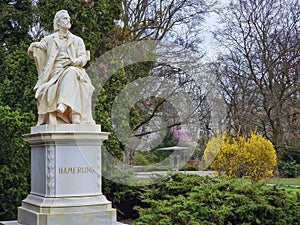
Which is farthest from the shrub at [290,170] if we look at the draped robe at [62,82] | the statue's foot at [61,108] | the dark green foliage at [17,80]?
the statue's foot at [61,108]

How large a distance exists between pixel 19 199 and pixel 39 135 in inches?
111

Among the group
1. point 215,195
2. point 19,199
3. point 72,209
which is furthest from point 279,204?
point 19,199

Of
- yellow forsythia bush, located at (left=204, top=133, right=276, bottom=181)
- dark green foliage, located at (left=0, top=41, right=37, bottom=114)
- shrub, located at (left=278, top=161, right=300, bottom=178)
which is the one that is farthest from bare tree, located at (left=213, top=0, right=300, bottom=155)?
dark green foliage, located at (left=0, top=41, right=37, bottom=114)

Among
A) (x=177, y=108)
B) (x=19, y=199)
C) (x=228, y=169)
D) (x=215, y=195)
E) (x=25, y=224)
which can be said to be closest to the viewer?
(x=215, y=195)

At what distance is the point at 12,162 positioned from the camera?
9.41 metres

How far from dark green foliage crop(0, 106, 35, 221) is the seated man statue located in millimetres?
2130

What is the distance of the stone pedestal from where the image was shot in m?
6.68

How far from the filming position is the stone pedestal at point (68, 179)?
668 centimetres

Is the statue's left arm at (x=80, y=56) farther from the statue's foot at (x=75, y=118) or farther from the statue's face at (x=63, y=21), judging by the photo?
the statue's foot at (x=75, y=118)

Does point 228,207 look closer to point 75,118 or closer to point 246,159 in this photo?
point 75,118

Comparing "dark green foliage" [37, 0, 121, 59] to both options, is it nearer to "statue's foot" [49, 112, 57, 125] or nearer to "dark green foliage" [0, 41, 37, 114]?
"dark green foliage" [0, 41, 37, 114]

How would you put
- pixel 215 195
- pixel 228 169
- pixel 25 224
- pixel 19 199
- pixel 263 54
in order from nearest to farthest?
1. pixel 215 195
2. pixel 25 224
3. pixel 19 199
4. pixel 228 169
5. pixel 263 54

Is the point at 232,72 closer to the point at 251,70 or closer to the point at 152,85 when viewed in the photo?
the point at 251,70

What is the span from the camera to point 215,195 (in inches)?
261
